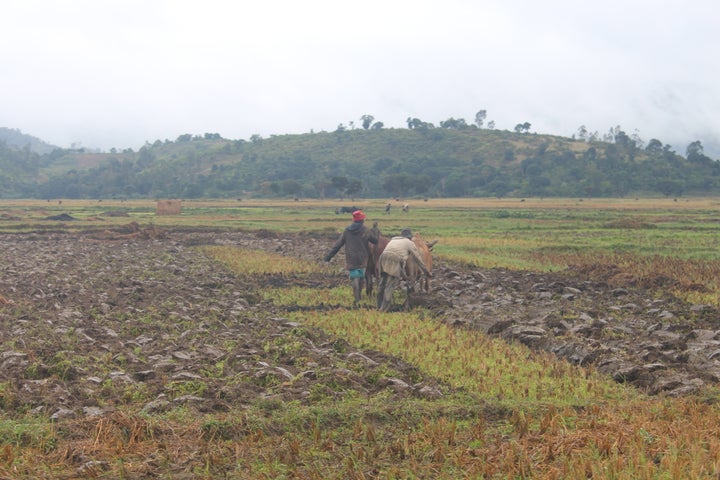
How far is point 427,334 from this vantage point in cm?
1102

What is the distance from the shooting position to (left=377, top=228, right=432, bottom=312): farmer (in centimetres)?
1343

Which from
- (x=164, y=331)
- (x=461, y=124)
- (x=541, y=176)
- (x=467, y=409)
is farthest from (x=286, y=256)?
(x=461, y=124)

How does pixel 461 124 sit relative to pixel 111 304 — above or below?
above

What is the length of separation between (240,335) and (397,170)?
113541mm

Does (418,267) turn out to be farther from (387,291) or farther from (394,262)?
(387,291)

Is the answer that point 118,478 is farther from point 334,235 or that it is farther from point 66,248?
point 334,235

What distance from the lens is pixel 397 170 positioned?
123 m

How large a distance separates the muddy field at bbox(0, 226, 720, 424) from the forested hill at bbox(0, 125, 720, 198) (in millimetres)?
80992

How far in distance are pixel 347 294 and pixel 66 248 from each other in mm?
16474

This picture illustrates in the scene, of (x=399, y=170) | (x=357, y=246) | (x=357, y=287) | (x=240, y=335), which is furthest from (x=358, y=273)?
(x=399, y=170)

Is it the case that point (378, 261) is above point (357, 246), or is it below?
below

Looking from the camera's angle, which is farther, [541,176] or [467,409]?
[541,176]

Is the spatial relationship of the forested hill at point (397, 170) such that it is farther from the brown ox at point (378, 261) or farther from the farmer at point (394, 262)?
the farmer at point (394, 262)

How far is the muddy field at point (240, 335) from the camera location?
7.53m
